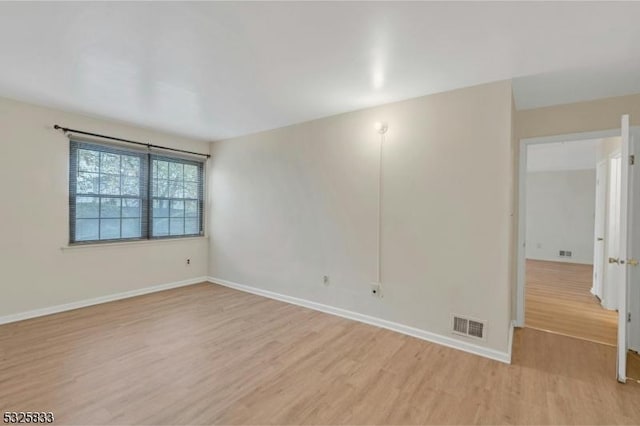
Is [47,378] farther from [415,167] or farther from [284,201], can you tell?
[415,167]

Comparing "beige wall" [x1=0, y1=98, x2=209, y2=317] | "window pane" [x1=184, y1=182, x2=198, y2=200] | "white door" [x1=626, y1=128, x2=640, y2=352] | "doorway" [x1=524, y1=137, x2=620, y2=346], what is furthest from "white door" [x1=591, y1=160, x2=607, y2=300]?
"beige wall" [x1=0, y1=98, x2=209, y2=317]

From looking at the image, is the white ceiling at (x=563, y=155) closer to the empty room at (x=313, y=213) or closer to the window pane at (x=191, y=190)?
the empty room at (x=313, y=213)

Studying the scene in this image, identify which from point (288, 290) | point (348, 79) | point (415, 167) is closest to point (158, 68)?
point (348, 79)

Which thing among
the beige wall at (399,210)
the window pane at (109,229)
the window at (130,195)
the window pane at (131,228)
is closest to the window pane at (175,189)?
the window at (130,195)

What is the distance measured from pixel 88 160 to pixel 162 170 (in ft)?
3.26

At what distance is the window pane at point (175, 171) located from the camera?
4953mm

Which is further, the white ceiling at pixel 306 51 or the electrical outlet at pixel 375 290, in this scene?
the electrical outlet at pixel 375 290

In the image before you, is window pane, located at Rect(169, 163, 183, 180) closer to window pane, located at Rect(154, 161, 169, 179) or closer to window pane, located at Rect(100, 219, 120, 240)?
window pane, located at Rect(154, 161, 169, 179)

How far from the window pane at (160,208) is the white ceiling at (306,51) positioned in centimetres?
177

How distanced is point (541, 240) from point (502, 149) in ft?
23.8

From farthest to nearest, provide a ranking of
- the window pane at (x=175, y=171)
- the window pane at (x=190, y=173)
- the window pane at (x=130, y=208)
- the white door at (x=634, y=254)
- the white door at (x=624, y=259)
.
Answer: the window pane at (x=190, y=173)
the window pane at (x=175, y=171)
the window pane at (x=130, y=208)
the white door at (x=634, y=254)
the white door at (x=624, y=259)

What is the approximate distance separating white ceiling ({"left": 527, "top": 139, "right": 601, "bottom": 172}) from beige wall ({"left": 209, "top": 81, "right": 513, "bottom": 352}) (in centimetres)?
297

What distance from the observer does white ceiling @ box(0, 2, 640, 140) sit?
1792 millimetres

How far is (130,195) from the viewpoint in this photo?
14.5 ft
